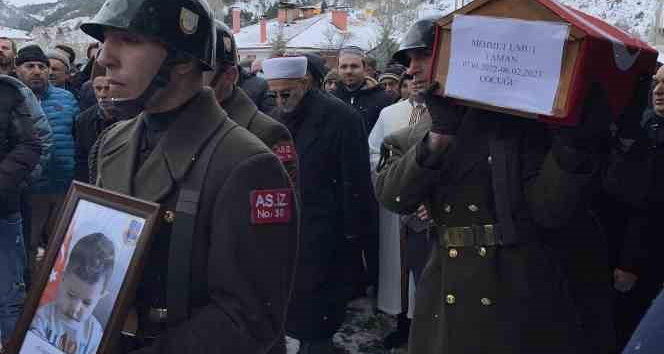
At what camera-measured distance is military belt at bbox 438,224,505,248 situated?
2.39 metres

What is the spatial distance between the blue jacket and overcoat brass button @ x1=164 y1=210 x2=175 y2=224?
4625 millimetres

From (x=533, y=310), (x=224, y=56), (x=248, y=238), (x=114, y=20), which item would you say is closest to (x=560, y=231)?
(x=533, y=310)

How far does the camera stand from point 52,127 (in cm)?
598

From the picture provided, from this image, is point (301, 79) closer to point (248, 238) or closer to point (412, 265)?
point (412, 265)

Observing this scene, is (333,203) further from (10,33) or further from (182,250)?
(10,33)

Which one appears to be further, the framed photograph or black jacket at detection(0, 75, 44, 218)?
black jacket at detection(0, 75, 44, 218)

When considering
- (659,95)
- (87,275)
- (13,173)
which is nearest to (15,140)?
(13,173)

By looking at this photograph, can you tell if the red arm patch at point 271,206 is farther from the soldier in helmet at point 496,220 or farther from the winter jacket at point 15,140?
the winter jacket at point 15,140

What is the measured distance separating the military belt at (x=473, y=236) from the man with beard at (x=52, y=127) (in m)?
4.33

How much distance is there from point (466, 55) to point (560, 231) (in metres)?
0.67

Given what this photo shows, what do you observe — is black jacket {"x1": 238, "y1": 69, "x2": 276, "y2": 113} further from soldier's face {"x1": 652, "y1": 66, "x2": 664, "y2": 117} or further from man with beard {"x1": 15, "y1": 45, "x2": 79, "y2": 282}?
soldier's face {"x1": 652, "y1": 66, "x2": 664, "y2": 117}

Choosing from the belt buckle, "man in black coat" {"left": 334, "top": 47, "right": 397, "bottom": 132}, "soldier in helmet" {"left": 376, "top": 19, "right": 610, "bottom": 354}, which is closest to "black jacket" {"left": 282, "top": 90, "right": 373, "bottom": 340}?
"soldier in helmet" {"left": 376, "top": 19, "right": 610, "bottom": 354}

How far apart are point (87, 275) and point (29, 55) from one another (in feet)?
16.4

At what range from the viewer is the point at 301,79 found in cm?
448
